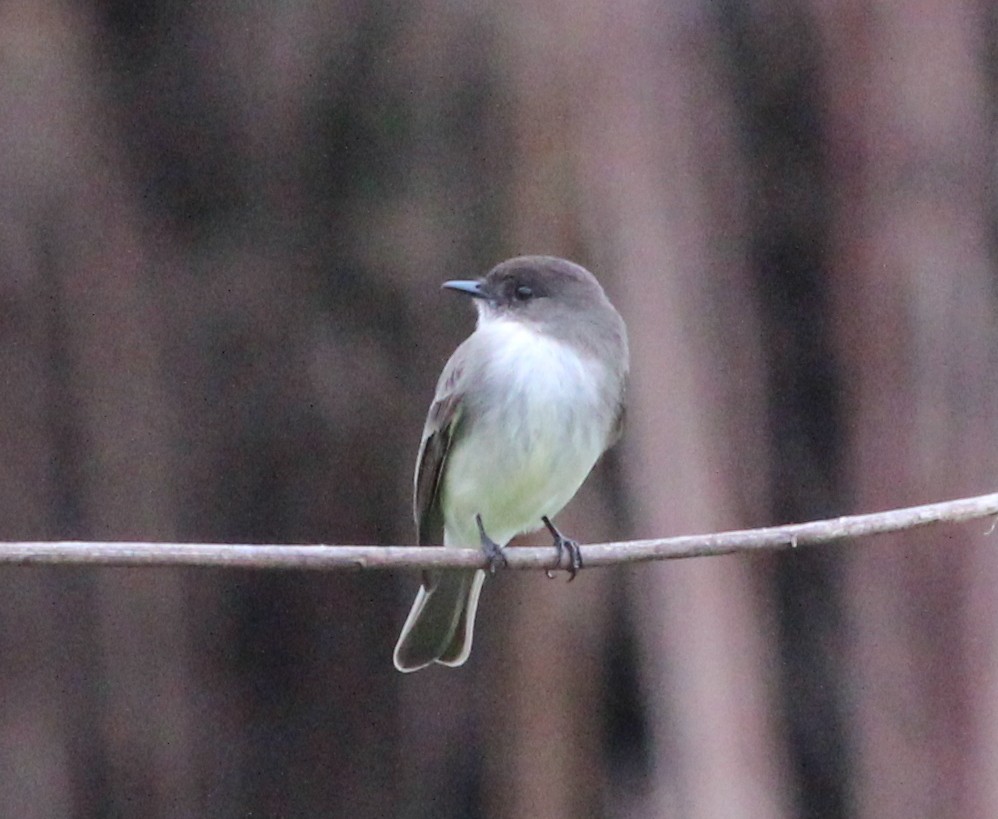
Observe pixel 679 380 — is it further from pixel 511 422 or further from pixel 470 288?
pixel 511 422

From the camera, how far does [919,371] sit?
141 inches

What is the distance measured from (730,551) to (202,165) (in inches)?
104

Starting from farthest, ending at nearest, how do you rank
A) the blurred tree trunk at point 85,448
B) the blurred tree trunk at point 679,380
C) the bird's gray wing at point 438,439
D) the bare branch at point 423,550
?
1. the blurred tree trunk at point 85,448
2. the blurred tree trunk at point 679,380
3. the bird's gray wing at point 438,439
4. the bare branch at point 423,550

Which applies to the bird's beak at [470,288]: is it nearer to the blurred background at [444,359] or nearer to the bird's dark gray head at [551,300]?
the bird's dark gray head at [551,300]

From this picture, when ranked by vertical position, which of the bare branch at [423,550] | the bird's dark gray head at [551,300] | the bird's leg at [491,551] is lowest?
the bird's leg at [491,551]

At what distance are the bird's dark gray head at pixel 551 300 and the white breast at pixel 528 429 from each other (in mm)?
57

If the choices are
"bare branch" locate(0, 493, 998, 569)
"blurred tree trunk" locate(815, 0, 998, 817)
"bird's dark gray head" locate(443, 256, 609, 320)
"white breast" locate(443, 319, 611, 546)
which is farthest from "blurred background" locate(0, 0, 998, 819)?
"bare branch" locate(0, 493, 998, 569)

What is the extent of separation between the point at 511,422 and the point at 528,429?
0.12 ft

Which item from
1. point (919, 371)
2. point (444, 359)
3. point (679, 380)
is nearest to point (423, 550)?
point (679, 380)

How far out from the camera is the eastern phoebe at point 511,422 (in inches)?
114

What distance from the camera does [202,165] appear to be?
4340 mm

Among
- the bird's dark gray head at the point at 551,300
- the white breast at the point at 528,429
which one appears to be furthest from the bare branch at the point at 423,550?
the bird's dark gray head at the point at 551,300

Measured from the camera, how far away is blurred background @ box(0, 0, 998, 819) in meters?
3.61

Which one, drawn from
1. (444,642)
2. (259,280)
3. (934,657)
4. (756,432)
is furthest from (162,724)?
(934,657)
